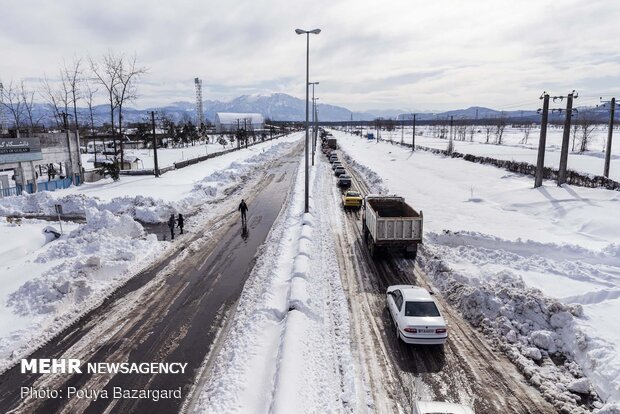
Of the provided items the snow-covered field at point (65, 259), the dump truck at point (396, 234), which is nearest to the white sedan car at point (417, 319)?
the dump truck at point (396, 234)

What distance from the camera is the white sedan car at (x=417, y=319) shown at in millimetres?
10531

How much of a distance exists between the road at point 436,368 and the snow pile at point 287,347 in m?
0.59

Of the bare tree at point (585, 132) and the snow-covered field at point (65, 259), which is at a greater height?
the bare tree at point (585, 132)

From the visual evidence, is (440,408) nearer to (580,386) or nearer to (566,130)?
(580,386)

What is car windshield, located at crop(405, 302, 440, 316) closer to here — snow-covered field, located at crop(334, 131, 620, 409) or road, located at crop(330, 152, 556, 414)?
road, located at crop(330, 152, 556, 414)

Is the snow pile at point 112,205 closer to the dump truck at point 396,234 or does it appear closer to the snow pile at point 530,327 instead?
the dump truck at point 396,234

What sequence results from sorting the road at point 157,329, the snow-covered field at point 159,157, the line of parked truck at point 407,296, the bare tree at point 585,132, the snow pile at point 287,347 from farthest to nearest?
the bare tree at point 585,132 < the snow-covered field at point 159,157 < the line of parked truck at point 407,296 < the road at point 157,329 < the snow pile at point 287,347

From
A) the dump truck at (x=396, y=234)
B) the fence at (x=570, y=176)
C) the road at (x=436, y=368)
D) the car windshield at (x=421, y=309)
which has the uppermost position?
the fence at (x=570, y=176)

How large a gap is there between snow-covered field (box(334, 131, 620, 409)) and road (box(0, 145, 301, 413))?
8.27m

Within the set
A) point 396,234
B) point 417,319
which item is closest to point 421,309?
point 417,319

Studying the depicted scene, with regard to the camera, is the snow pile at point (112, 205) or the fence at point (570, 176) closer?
the snow pile at point (112, 205)

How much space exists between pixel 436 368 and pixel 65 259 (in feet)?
50.6

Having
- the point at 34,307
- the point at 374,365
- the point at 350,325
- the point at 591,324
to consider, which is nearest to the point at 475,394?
the point at 374,365

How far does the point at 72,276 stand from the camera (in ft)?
47.8
